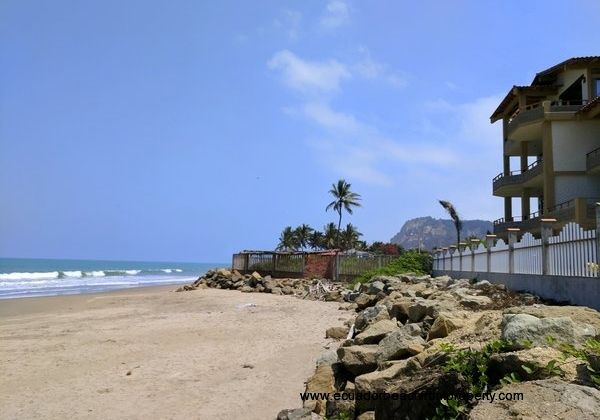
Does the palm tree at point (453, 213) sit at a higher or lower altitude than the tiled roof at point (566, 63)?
lower

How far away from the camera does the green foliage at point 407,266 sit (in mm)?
25900

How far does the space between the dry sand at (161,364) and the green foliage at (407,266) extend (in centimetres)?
862

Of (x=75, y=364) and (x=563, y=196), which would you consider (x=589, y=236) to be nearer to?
(x=75, y=364)

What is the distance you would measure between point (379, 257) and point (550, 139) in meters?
11.0

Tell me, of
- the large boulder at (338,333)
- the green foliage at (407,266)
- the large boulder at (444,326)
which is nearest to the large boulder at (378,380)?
the large boulder at (444,326)

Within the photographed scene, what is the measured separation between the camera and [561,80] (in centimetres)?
3056

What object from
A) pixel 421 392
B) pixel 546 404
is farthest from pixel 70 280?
pixel 546 404

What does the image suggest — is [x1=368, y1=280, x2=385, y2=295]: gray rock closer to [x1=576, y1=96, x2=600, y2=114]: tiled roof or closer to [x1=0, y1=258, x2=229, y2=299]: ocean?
[x1=576, y1=96, x2=600, y2=114]: tiled roof

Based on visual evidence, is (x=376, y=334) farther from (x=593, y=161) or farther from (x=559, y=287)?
(x=593, y=161)

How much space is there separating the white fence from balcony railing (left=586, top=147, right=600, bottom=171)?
40.8 feet

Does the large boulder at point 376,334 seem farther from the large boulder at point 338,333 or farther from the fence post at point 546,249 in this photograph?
the fence post at point 546,249

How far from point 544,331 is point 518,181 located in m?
29.2

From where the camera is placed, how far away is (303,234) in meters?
78.9

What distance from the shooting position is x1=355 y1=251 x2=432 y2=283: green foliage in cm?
2590
